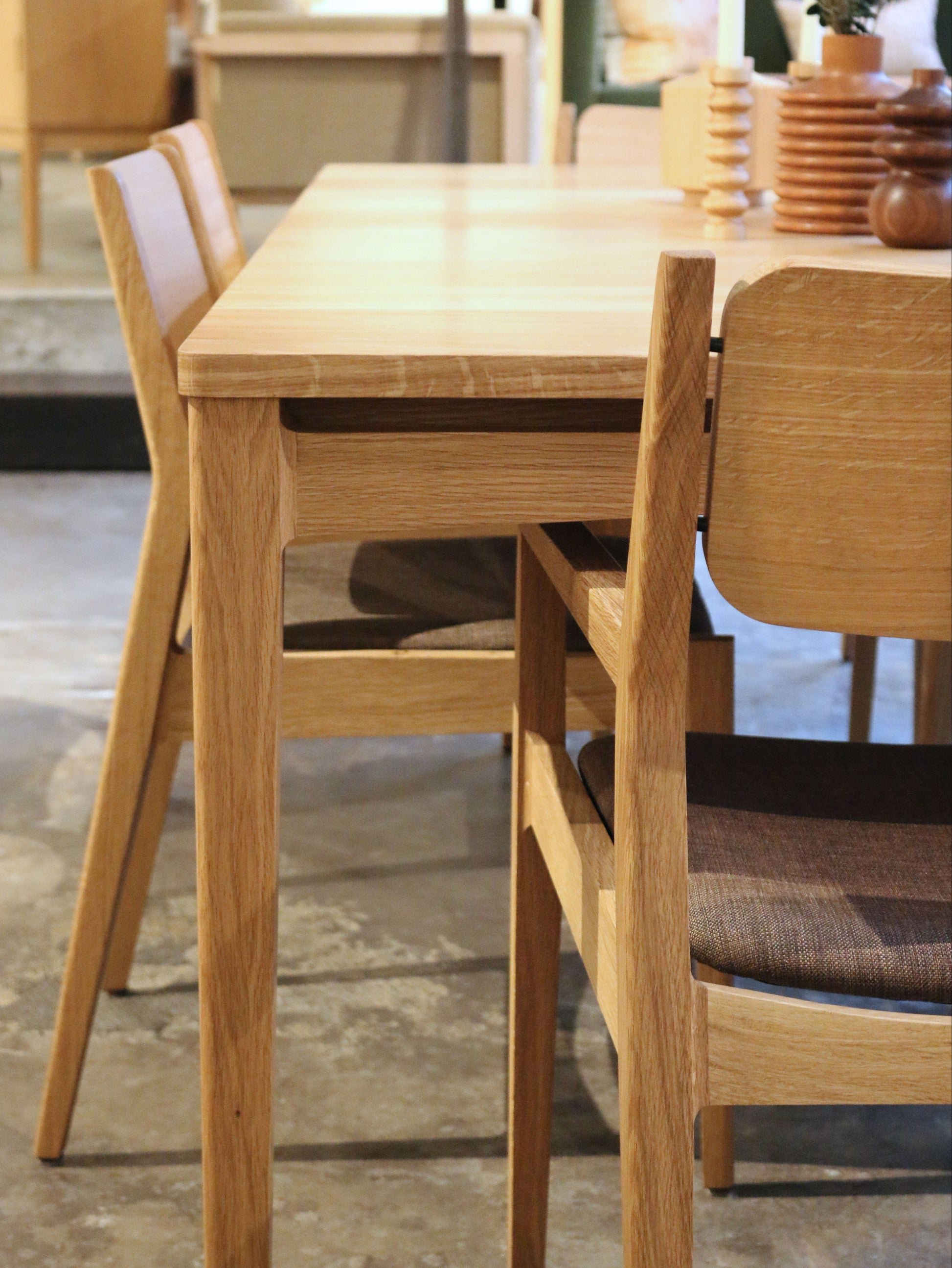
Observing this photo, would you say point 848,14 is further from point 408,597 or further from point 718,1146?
point 718,1146

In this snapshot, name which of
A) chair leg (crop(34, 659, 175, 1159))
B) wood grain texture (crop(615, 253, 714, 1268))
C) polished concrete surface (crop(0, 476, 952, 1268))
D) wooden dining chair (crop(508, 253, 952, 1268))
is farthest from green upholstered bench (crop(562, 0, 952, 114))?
wood grain texture (crop(615, 253, 714, 1268))

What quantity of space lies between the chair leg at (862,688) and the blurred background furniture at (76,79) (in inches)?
113

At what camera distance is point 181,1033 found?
1.38 metres

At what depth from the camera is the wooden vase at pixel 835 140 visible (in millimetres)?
1280

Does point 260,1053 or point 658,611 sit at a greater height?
point 658,611

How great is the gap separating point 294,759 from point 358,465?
1293 millimetres

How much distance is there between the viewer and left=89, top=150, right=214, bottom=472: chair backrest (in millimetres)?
1070

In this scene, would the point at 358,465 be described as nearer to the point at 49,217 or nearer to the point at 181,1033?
the point at 181,1033

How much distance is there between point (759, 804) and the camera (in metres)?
0.89

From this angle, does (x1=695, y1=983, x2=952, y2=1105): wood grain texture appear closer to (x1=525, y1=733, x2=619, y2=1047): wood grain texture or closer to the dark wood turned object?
(x1=525, y1=733, x2=619, y2=1047): wood grain texture

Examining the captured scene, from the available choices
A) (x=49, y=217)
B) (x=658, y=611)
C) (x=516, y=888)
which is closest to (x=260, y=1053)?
(x=516, y=888)

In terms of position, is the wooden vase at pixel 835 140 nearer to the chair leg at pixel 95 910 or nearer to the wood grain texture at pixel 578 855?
the wood grain texture at pixel 578 855

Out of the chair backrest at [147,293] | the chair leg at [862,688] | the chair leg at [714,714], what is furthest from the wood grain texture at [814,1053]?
the chair leg at [862,688]

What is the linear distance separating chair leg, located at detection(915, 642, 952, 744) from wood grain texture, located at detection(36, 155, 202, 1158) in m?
0.82
